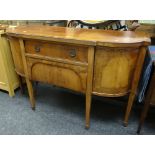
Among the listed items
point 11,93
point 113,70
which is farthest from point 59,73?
point 11,93

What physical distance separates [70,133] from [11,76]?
93 cm

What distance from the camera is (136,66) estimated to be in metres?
1.16

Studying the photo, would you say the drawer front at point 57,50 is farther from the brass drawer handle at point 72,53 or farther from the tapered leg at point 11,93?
the tapered leg at point 11,93

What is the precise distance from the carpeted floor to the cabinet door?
1.32 ft

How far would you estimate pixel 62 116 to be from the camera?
1.60m

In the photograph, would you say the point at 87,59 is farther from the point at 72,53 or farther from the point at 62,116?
the point at 62,116

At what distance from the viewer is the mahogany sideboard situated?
1093 mm

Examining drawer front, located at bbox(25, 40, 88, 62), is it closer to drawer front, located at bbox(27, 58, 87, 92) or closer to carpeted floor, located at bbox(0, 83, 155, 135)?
drawer front, located at bbox(27, 58, 87, 92)

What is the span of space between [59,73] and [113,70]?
43cm

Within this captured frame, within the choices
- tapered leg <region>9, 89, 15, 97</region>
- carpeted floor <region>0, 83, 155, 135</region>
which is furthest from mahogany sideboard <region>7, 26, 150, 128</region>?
tapered leg <region>9, 89, 15, 97</region>

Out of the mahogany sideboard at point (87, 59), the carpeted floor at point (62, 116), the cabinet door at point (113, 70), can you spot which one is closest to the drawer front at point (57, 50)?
the mahogany sideboard at point (87, 59)
